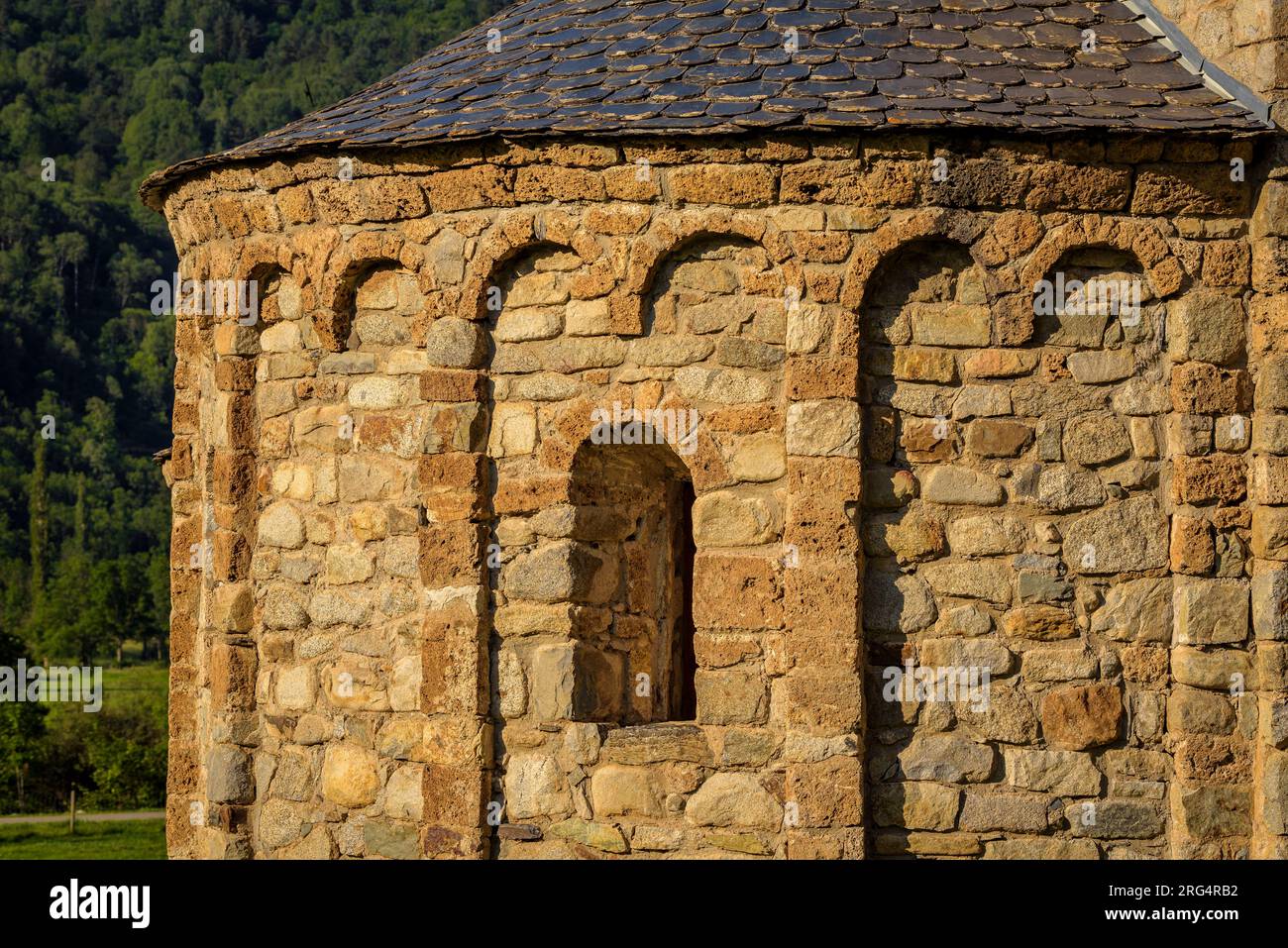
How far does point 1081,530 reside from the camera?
24.4 feet

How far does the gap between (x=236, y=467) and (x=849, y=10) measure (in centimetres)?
384

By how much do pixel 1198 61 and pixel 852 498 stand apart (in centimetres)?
274

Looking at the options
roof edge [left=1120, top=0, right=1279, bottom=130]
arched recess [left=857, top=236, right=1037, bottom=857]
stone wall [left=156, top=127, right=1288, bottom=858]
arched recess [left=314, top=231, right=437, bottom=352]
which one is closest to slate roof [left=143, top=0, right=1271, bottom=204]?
roof edge [left=1120, top=0, right=1279, bottom=130]

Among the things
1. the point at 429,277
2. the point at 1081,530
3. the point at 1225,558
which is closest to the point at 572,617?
the point at 429,277

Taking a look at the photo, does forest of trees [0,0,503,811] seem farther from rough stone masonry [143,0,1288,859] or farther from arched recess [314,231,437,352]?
rough stone masonry [143,0,1288,859]

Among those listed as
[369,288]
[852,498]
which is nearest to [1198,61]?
[852,498]

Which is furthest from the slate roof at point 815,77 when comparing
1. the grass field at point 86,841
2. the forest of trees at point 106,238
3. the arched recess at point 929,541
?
the forest of trees at point 106,238

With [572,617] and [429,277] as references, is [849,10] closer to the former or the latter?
[429,277]

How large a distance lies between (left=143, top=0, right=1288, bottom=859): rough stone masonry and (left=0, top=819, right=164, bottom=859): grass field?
57.8 feet

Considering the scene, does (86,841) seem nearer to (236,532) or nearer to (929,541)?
(236,532)

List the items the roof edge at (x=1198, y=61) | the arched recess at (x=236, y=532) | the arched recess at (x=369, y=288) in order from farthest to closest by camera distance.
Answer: the arched recess at (x=236, y=532) < the arched recess at (x=369, y=288) < the roof edge at (x=1198, y=61)

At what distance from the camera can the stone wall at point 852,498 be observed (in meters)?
7.35

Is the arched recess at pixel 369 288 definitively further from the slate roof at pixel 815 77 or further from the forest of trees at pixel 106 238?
the forest of trees at pixel 106 238

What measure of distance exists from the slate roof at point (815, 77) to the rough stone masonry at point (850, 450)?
0.10ft
